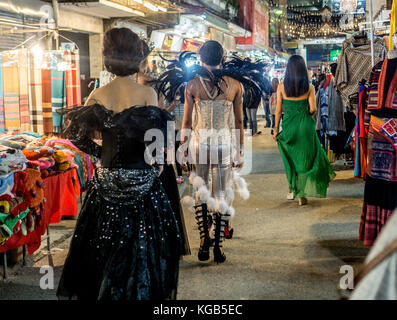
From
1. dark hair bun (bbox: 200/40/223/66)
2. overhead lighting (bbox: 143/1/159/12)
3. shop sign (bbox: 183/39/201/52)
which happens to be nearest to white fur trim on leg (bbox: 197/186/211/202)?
dark hair bun (bbox: 200/40/223/66)

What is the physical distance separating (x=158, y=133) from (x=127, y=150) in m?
0.24

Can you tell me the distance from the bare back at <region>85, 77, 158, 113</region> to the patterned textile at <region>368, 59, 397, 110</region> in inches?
89.9

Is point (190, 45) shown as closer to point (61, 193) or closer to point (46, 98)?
point (46, 98)

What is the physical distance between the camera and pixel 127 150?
143 inches

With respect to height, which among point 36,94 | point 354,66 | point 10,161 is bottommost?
point 10,161

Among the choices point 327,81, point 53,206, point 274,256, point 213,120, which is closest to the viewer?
point 213,120

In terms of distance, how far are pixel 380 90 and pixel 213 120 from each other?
1.59 meters

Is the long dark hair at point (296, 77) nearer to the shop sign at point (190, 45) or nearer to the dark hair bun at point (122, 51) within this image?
the dark hair bun at point (122, 51)

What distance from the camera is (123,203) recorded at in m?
3.58

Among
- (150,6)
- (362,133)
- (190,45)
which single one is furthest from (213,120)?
(190,45)

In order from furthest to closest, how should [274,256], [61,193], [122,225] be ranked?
→ 1. [61,193]
2. [274,256]
3. [122,225]

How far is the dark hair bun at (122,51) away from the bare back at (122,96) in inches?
3.2

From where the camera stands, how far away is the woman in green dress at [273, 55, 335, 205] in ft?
26.5

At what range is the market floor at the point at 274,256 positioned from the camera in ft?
15.5
